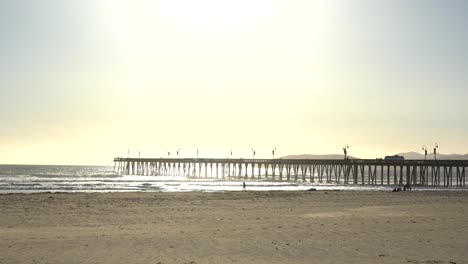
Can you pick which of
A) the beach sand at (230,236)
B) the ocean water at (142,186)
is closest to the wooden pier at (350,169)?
the ocean water at (142,186)

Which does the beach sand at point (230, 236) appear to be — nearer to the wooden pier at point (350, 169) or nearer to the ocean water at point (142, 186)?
the ocean water at point (142, 186)

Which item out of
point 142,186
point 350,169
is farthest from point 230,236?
point 350,169

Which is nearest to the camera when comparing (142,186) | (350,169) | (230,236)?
(230,236)

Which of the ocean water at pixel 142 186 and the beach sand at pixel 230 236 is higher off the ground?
the beach sand at pixel 230 236

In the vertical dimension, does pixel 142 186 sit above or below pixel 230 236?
below

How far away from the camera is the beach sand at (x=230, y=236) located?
1023cm

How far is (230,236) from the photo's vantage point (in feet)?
43.2

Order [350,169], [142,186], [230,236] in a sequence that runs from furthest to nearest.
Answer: [350,169] → [142,186] → [230,236]

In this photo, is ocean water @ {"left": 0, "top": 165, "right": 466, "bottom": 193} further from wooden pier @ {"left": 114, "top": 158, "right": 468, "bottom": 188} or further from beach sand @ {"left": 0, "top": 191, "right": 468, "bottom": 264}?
beach sand @ {"left": 0, "top": 191, "right": 468, "bottom": 264}

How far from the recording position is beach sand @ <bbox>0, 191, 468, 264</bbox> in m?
10.2

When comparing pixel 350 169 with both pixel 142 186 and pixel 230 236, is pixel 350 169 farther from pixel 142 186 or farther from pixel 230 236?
pixel 230 236

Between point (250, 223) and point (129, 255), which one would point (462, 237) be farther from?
point (129, 255)

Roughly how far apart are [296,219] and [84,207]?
981 centimetres

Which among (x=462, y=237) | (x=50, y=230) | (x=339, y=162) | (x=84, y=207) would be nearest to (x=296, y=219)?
(x=462, y=237)
